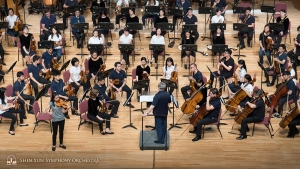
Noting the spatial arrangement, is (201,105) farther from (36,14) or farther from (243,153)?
(36,14)

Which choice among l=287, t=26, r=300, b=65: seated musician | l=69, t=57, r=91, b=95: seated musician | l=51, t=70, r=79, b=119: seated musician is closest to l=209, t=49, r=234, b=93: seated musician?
l=287, t=26, r=300, b=65: seated musician

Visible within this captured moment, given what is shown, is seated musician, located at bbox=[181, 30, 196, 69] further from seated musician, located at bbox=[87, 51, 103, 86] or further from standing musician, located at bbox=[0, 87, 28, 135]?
standing musician, located at bbox=[0, 87, 28, 135]

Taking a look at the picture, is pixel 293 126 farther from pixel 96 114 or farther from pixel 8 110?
pixel 8 110

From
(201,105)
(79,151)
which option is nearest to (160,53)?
(201,105)

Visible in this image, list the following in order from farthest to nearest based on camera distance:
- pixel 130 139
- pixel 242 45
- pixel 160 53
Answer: pixel 242 45
pixel 160 53
pixel 130 139

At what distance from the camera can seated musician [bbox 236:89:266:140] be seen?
11398 mm

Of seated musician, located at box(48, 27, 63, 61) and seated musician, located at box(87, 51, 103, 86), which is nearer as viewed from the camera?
seated musician, located at box(87, 51, 103, 86)

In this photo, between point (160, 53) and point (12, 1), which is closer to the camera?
point (160, 53)

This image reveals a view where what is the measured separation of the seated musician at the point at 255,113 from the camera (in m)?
11.4

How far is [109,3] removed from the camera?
1880 cm

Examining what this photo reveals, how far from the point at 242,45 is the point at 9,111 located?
6940 mm

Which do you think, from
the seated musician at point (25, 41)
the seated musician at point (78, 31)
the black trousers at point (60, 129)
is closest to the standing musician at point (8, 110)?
the black trousers at point (60, 129)

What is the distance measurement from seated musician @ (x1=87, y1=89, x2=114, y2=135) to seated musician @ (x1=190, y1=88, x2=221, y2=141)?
179 centimetres

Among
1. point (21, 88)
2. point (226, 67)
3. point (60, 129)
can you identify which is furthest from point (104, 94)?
point (226, 67)
